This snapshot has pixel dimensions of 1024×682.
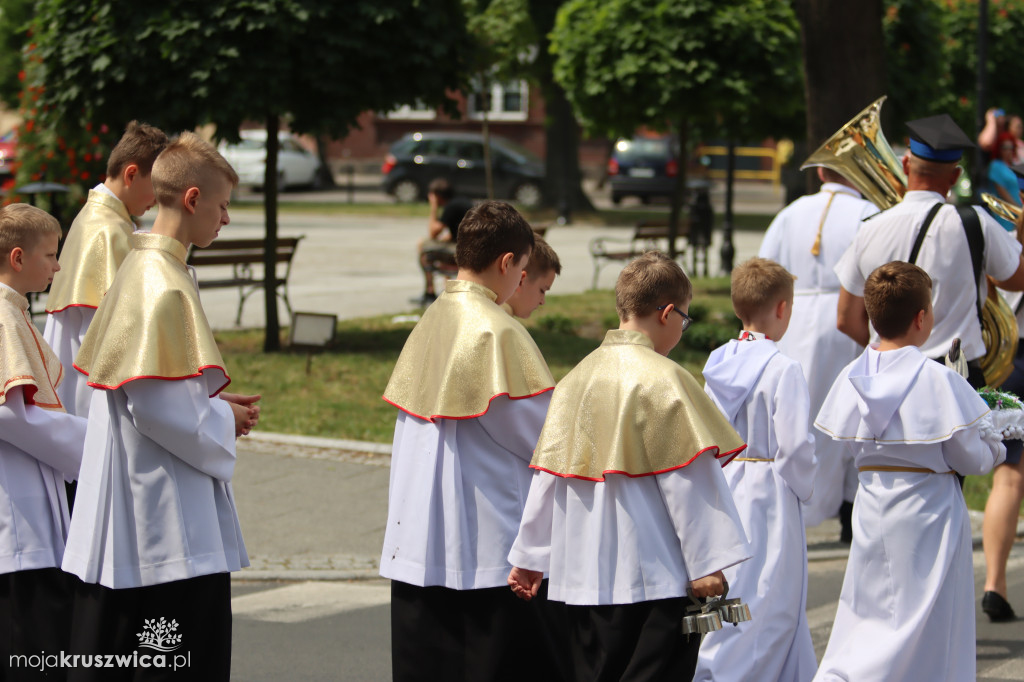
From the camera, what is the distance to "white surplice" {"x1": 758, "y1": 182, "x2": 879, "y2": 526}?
6609 mm

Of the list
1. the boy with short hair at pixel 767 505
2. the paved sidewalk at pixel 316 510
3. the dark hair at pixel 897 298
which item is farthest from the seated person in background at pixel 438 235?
the dark hair at pixel 897 298

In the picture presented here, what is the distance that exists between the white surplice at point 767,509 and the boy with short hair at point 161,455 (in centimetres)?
177

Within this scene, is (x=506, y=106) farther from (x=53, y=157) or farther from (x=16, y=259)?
(x=16, y=259)

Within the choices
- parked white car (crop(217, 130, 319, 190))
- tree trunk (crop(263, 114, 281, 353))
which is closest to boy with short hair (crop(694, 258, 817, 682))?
tree trunk (crop(263, 114, 281, 353))

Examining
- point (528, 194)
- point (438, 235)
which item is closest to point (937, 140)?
point (438, 235)

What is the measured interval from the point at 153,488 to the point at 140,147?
69.2 inches

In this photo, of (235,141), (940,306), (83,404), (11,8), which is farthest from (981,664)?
(11,8)

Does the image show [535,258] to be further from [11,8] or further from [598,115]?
[11,8]

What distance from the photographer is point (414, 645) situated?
366 centimetres

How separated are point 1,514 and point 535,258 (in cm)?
181

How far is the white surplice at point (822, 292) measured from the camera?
21.7 ft

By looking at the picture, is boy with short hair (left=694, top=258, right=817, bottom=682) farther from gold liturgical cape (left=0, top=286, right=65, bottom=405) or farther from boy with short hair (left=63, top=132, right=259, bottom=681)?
gold liturgical cape (left=0, top=286, right=65, bottom=405)

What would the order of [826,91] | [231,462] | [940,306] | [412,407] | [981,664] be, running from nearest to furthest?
[231,462] → [412,407] → [981,664] → [940,306] → [826,91]

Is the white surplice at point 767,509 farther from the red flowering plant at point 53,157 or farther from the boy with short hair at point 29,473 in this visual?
the red flowering plant at point 53,157
